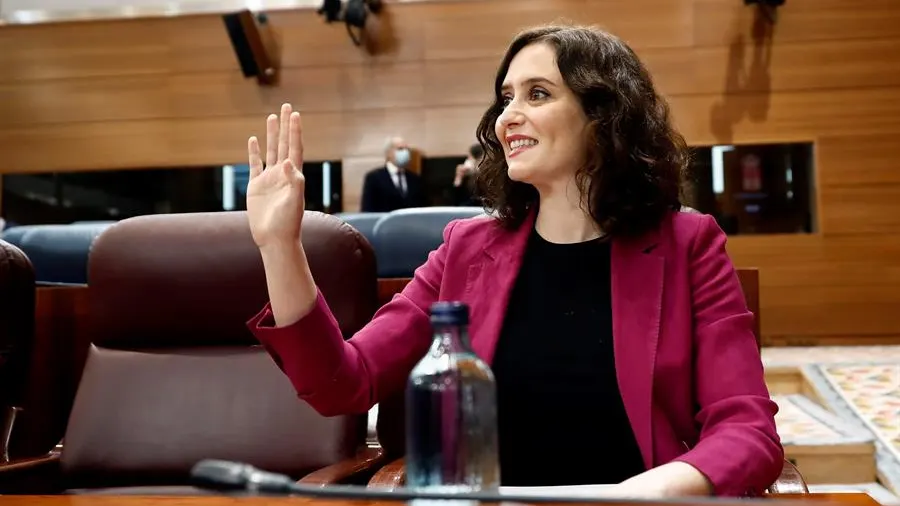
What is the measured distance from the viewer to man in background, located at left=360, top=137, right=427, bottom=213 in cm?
496

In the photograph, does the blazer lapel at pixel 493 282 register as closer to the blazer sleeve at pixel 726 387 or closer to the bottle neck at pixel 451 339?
the blazer sleeve at pixel 726 387

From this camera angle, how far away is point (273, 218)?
3.05ft

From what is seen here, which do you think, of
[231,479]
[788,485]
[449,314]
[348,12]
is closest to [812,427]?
[788,485]

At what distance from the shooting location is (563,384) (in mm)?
1094

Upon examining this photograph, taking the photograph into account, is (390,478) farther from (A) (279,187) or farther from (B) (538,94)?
(B) (538,94)

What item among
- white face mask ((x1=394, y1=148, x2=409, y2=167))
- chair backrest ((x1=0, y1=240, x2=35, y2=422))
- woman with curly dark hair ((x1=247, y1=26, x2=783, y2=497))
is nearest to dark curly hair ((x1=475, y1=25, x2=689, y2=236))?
woman with curly dark hair ((x1=247, y1=26, x2=783, y2=497))

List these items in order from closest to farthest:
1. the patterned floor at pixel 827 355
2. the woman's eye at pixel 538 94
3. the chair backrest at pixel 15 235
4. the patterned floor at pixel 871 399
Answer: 1. the woman's eye at pixel 538 94
2. the chair backrest at pixel 15 235
3. the patterned floor at pixel 871 399
4. the patterned floor at pixel 827 355

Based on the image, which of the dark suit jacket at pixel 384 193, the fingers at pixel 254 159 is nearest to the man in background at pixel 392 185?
the dark suit jacket at pixel 384 193

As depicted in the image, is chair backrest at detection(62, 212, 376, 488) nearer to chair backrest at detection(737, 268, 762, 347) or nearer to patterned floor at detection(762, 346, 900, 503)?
chair backrest at detection(737, 268, 762, 347)

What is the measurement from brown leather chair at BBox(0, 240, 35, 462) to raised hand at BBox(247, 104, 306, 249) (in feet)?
2.55

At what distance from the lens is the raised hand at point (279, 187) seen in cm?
93

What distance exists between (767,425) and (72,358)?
1336 millimetres

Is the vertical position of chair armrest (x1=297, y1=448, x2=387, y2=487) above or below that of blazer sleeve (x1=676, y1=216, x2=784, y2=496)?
below

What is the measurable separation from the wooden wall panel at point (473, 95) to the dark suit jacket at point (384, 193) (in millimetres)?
275
